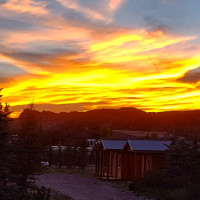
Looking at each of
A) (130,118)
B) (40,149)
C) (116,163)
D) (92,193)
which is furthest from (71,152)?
(130,118)

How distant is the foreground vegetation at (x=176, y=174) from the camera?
81.7 feet

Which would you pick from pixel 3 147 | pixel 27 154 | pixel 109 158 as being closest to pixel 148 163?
pixel 109 158

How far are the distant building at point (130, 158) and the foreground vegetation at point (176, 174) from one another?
4.69 m

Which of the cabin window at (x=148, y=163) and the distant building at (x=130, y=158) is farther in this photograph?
the cabin window at (x=148, y=163)

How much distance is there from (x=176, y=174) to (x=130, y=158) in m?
11.4

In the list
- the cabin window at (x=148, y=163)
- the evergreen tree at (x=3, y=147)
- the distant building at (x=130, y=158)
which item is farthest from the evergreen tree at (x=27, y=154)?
the cabin window at (x=148, y=163)

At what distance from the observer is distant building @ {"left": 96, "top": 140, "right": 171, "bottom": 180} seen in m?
35.3

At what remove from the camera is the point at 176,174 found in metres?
26.5

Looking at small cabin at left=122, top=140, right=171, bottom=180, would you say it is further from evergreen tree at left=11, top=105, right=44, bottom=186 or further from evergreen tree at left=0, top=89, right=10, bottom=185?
evergreen tree at left=0, top=89, right=10, bottom=185

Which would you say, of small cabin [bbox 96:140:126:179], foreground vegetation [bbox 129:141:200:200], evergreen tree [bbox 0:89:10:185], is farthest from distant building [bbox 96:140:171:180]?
evergreen tree [bbox 0:89:10:185]

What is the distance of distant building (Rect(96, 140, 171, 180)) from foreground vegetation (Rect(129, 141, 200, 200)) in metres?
4.69

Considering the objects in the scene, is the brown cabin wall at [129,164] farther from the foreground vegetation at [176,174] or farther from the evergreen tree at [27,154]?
the evergreen tree at [27,154]

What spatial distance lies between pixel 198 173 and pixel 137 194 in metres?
4.25

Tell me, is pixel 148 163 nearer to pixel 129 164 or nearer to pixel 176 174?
pixel 129 164
